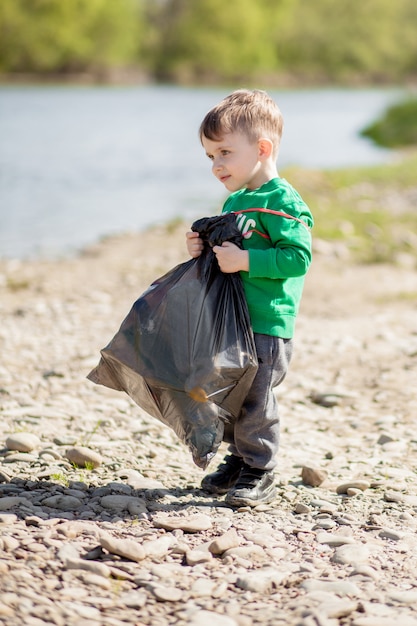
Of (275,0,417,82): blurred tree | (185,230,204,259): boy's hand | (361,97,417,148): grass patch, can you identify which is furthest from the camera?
(275,0,417,82): blurred tree

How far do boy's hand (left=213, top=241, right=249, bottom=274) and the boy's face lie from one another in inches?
11.0

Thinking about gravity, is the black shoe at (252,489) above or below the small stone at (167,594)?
above

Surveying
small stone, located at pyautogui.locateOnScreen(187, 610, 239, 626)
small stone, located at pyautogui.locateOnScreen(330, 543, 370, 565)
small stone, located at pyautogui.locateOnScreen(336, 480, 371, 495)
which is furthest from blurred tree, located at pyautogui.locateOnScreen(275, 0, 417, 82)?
small stone, located at pyautogui.locateOnScreen(187, 610, 239, 626)

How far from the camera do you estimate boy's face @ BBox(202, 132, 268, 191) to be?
146 inches

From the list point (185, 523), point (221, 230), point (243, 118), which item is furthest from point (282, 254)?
point (185, 523)

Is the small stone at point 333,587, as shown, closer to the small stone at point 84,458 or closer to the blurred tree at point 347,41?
the small stone at point 84,458

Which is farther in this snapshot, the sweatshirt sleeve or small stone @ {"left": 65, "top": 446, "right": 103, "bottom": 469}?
small stone @ {"left": 65, "top": 446, "right": 103, "bottom": 469}

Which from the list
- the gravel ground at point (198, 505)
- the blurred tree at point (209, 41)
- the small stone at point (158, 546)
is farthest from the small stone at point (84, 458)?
the blurred tree at point (209, 41)

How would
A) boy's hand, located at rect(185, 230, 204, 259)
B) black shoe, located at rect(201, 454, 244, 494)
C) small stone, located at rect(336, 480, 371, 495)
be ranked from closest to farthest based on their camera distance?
boy's hand, located at rect(185, 230, 204, 259), black shoe, located at rect(201, 454, 244, 494), small stone, located at rect(336, 480, 371, 495)

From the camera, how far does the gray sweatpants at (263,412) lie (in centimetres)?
380

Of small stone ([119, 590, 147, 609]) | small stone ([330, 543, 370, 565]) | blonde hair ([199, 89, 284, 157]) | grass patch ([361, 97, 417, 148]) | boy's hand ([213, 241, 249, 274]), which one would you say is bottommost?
small stone ([119, 590, 147, 609])

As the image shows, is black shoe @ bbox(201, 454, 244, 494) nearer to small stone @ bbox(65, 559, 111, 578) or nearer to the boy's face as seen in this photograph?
small stone @ bbox(65, 559, 111, 578)

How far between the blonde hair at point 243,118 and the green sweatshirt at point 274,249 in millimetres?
220

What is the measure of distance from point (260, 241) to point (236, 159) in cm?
35
